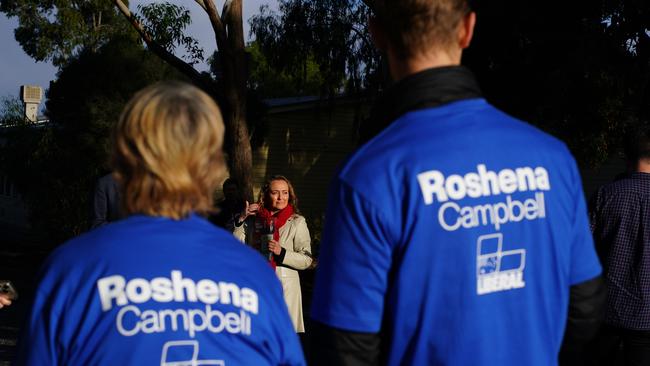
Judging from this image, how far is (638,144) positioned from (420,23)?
11.7 ft

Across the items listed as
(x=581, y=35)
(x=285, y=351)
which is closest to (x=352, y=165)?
(x=285, y=351)

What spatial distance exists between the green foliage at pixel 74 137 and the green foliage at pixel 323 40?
9.91ft

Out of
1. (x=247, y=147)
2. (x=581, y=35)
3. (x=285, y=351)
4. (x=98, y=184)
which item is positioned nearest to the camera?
(x=285, y=351)

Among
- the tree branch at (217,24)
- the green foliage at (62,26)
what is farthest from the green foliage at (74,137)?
the green foliage at (62,26)

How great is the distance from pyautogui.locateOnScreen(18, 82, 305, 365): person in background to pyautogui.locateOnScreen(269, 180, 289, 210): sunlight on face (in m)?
6.18

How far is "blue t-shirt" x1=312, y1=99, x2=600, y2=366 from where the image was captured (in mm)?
2424

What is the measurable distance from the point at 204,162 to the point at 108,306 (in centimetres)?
41

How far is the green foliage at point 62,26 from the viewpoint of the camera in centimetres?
3819

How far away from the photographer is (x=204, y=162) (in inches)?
96.4

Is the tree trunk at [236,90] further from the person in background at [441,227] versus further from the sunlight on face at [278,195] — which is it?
Answer: the person in background at [441,227]

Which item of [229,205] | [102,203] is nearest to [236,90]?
[229,205]

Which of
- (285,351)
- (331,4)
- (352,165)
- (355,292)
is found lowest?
(285,351)

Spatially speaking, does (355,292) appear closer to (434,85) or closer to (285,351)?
(285,351)

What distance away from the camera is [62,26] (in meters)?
43.2
